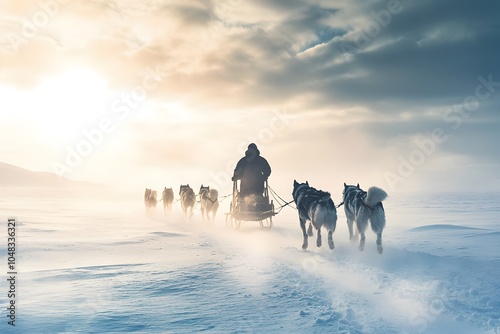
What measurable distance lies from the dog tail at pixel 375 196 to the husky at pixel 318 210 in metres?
0.99

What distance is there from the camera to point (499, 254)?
345 inches

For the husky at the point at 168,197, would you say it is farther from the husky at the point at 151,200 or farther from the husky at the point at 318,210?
the husky at the point at 318,210

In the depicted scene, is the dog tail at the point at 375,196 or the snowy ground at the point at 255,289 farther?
the dog tail at the point at 375,196

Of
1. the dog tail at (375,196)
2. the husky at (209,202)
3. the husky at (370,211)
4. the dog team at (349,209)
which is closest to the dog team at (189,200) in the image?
the husky at (209,202)

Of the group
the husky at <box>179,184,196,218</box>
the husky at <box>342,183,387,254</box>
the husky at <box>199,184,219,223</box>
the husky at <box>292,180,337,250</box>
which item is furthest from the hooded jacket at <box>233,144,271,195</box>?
the husky at <box>179,184,196,218</box>

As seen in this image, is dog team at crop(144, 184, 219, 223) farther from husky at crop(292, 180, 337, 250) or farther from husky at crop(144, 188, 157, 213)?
husky at crop(292, 180, 337, 250)

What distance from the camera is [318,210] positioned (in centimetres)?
982

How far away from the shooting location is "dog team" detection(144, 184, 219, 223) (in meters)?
19.5

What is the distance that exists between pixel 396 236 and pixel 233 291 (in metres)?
9.14

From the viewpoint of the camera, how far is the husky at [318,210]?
9609 mm

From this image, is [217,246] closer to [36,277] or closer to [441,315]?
[36,277]

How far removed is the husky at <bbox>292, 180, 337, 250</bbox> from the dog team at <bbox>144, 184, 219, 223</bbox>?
882 centimetres

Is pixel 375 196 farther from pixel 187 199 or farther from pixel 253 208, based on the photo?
pixel 187 199

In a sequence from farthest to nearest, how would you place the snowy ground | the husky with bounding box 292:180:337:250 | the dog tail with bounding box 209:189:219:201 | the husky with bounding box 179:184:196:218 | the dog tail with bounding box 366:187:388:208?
1. the husky with bounding box 179:184:196:218
2. the dog tail with bounding box 209:189:219:201
3. the husky with bounding box 292:180:337:250
4. the dog tail with bounding box 366:187:388:208
5. the snowy ground
